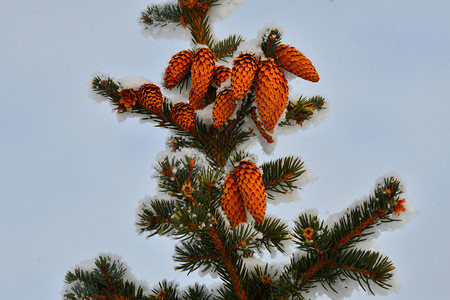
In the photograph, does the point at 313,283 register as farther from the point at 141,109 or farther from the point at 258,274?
the point at 141,109

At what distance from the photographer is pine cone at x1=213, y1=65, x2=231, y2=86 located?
102 inches

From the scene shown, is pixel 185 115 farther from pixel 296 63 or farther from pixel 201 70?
pixel 296 63

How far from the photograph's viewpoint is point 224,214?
7.58ft

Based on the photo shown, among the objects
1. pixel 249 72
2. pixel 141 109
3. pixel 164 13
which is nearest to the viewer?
pixel 249 72

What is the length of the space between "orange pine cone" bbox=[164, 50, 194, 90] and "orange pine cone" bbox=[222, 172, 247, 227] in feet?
Answer: 2.92

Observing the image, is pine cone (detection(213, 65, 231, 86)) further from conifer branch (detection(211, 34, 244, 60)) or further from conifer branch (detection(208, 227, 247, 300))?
conifer branch (detection(208, 227, 247, 300))

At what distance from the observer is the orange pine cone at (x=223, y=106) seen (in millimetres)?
2352

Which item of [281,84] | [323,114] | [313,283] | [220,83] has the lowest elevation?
[313,283]

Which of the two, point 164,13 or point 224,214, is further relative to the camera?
point 164,13

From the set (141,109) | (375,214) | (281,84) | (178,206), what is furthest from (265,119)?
(141,109)

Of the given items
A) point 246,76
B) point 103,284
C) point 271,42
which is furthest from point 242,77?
point 103,284

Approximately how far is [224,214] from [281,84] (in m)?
0.86

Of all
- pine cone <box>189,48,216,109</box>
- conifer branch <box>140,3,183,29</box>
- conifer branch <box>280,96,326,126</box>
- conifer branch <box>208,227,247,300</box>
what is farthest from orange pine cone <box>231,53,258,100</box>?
conifer branch <box>140,3,183,29</box>

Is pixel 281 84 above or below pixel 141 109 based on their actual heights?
below
